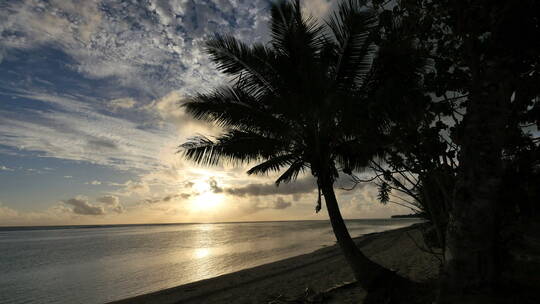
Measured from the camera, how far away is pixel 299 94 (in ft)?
21.4

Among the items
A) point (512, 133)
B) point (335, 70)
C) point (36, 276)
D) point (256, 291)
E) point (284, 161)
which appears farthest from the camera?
point (36, 276)

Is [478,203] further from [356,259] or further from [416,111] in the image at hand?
[356,259]

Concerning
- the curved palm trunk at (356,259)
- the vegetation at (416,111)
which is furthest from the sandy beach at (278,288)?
the vegetation at (416,111)

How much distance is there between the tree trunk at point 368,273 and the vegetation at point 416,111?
0.02 metres

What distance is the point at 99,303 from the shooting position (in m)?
12.0

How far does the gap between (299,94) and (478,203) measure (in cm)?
434

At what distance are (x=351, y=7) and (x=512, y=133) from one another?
4.67 m

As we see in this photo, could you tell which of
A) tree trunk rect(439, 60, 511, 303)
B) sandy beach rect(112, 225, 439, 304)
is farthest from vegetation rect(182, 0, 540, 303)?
sandy beach rect(112, 225, 439, 304)

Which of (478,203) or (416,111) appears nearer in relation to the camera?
(478,203)

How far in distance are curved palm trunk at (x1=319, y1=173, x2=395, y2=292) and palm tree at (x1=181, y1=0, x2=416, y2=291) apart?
2 centimetres

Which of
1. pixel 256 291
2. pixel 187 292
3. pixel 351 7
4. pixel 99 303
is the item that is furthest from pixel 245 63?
pixel 99 303

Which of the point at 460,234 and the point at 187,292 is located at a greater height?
the point at 460,234

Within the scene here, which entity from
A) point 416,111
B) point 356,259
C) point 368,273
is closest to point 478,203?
point 416,111

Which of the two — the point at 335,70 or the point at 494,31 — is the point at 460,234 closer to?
the point at 494,31
